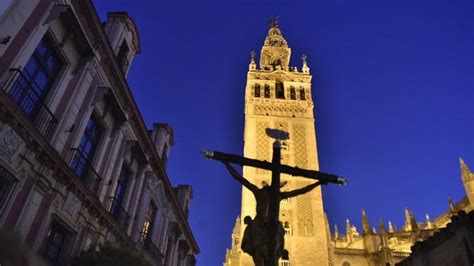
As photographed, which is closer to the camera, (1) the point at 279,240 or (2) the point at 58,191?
(1) the point at 279,240

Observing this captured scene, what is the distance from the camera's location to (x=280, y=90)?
48531mm

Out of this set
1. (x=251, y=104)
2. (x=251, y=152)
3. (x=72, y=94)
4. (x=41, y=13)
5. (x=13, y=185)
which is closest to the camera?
(x=13, y=185)

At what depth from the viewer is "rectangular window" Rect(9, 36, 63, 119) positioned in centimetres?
846

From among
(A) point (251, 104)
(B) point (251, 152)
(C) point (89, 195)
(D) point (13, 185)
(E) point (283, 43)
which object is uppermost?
(E) point (283, 43)

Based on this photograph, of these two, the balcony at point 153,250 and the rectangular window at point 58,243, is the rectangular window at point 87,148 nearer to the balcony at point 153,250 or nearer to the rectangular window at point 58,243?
the rectangular window at point 58,243

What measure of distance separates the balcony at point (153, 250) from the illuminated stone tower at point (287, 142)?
17.5 meters

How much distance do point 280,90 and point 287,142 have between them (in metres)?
10.5

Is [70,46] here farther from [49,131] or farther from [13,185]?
[13,185]

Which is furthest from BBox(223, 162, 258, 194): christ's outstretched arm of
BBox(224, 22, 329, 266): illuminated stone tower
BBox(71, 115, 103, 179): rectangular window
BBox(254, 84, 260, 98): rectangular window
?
BBox(254, 84, 260, 98): rectangular window

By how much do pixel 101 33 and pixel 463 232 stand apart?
53.4ft

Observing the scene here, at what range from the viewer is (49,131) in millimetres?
9336

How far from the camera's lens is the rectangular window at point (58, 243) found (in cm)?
927

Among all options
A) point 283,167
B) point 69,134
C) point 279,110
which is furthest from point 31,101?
point 279,110

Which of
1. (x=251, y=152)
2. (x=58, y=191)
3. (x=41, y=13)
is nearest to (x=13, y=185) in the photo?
(x=58, y=191)
